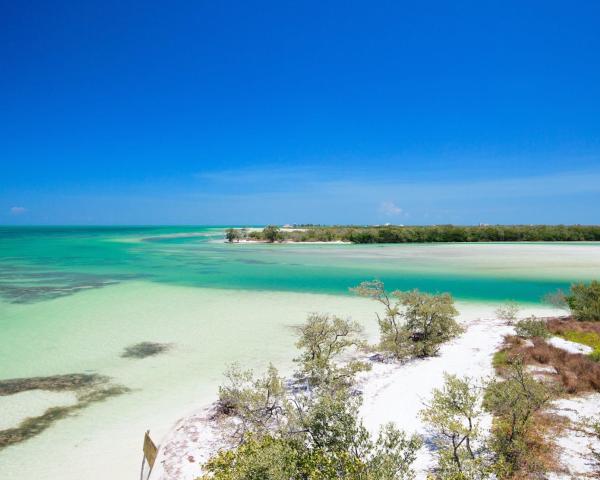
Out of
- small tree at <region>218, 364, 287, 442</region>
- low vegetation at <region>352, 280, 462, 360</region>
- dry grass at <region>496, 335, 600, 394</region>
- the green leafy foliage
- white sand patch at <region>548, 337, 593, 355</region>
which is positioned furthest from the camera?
low vegetation at <region>352, 280, 462, 360</region>

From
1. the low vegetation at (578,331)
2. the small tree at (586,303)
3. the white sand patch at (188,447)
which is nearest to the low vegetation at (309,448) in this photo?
the white sand patch at (188,447)

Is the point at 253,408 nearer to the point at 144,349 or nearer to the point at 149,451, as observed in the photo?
the point at 149,451

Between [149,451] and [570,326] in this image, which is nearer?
[149,451]

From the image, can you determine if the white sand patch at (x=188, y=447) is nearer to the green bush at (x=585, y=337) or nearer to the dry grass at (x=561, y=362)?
the dry grass at (x=561, y=362)

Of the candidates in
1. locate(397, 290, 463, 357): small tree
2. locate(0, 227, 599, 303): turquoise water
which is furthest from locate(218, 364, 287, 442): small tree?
locate(0, 227, 599, 303): turquoise water

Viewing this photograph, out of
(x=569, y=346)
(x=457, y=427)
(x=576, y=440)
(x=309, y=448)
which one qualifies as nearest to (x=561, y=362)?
(x=569, y=346)

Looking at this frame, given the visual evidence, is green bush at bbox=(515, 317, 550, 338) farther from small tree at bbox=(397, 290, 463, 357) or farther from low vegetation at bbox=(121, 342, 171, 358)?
low vegetation at bbox=(121, 342, 171, 358)

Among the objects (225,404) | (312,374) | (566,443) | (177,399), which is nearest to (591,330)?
(566,443)
